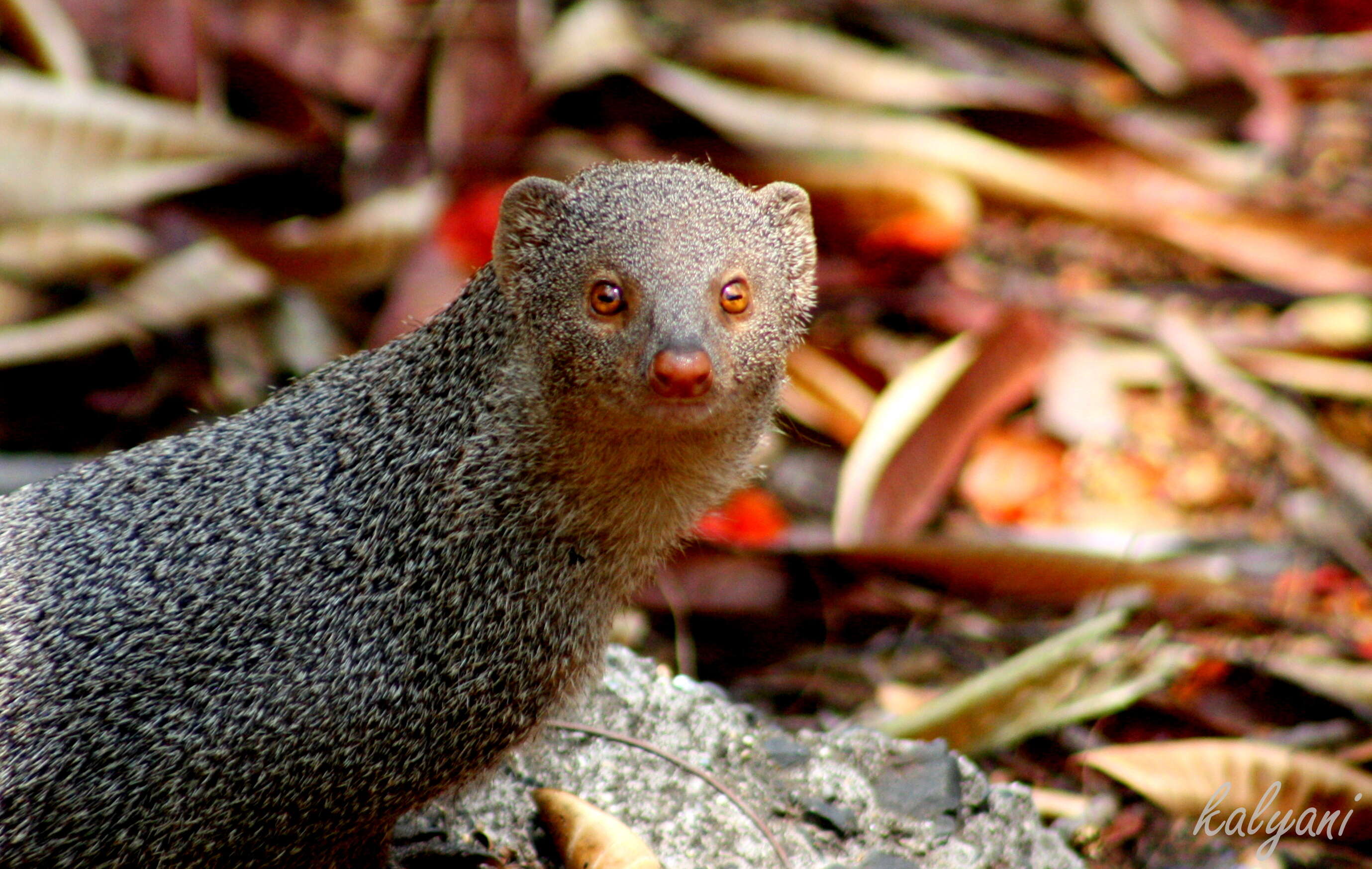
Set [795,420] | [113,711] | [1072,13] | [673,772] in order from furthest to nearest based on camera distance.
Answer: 1. [1072,13]
2. [795,420]
3. [673,772]
4. [113,711]

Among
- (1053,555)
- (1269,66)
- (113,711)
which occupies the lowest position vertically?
(1053,555)

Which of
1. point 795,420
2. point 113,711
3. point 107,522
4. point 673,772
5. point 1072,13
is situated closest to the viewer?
point 113,711

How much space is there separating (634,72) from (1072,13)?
2.06 meters

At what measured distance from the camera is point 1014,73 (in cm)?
557

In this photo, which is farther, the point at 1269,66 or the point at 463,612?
the point at 1269,66

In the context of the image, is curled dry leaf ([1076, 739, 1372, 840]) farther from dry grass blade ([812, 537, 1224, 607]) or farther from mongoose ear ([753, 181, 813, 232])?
mongoose ear ([753, 181, 813, 232])

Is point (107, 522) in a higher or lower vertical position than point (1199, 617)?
higher

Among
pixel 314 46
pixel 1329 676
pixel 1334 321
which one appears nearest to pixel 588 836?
pixel 1329 676

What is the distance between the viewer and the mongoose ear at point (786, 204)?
98.7 inches

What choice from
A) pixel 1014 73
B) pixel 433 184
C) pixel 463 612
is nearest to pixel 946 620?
pixel 463 612

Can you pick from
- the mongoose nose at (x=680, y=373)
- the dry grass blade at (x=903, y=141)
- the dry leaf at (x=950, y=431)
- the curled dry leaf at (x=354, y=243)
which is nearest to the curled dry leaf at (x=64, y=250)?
the curled dry leaf at (x=354, y=243)

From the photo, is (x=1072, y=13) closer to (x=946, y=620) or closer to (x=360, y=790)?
(x=946, y=620)

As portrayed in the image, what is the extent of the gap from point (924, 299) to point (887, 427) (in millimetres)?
835

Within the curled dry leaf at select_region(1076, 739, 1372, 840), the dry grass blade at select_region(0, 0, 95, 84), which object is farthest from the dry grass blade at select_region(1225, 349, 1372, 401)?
the dry grass blade at select_region(0, 0, 95, 84)
